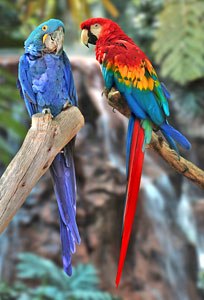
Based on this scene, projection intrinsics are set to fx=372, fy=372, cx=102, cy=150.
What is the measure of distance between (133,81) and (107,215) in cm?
156

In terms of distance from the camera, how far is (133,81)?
26.6 inches

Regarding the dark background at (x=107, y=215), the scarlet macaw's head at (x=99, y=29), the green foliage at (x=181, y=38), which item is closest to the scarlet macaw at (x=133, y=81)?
the scarlet macaw's head at (x=99, y=29)

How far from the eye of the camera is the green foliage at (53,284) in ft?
6.57

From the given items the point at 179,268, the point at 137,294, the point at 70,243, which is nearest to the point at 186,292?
the point at 179,268

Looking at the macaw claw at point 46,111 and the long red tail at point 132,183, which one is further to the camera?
the macaw claw at point 46,111

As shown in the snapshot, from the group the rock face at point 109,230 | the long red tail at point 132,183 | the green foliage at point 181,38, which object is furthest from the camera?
the green foliage at point 181,38

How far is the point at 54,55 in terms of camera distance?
74 cm

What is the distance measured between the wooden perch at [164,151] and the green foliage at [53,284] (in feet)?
4.36

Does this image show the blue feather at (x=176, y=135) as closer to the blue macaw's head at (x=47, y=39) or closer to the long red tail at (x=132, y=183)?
the long red tail at (x=132, y=183)

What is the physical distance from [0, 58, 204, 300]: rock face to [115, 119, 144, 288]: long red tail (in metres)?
1.52

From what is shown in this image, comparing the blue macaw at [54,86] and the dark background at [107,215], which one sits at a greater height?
the blue macaw at [54,86]

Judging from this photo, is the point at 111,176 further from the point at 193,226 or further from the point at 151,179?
the point at 193,226

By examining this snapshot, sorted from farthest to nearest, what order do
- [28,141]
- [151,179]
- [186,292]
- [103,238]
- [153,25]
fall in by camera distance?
1. [153,25]
2. [151,179]
3. [186,292]
4. [103,238]
5. [28,141]

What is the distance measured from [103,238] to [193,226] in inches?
32.3
